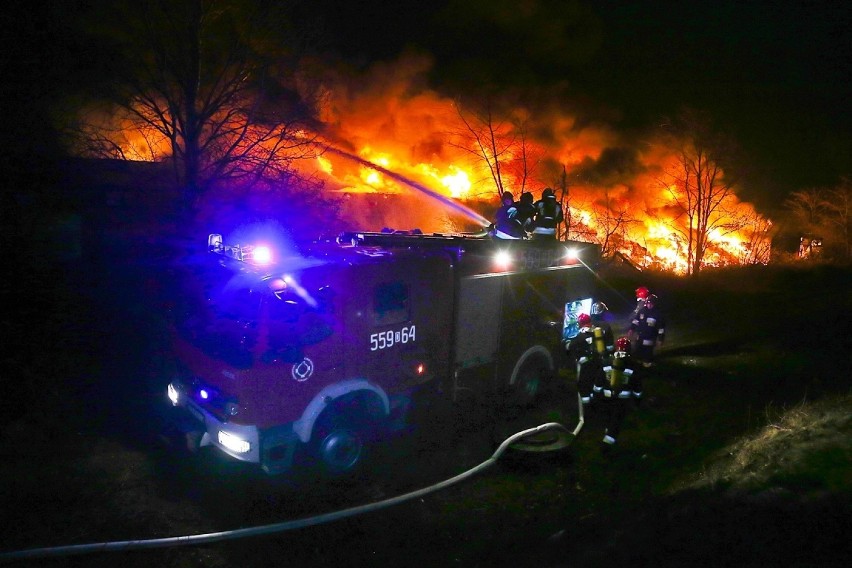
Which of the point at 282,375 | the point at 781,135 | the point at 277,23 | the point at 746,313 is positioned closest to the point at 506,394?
the point at 282,375

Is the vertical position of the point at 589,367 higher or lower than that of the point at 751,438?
higher

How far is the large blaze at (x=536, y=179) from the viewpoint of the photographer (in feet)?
75.3

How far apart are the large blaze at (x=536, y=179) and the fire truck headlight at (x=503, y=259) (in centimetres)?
1542

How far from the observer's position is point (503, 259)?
6566 mm

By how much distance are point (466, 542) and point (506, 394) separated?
2697 mm

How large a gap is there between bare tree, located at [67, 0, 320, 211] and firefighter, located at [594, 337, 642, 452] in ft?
28.7

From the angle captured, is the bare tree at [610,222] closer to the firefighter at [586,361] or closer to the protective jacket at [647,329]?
the protective jacket at [647,329]

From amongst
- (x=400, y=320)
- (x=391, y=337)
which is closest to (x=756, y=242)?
(x=400, y=320)

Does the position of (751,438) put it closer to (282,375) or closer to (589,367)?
(589,367)

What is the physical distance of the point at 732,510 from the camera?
3.71 m

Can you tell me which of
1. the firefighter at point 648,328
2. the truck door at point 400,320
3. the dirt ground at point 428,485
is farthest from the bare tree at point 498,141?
the truck door at point 400,320

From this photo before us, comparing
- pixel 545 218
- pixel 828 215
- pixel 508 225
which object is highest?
pixel 828 215

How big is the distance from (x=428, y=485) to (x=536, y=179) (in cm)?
1899

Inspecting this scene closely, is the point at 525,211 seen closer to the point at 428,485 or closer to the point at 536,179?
the point at 428,485
